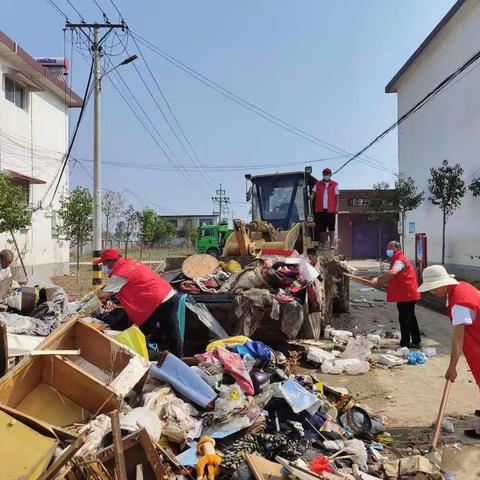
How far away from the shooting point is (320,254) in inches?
362

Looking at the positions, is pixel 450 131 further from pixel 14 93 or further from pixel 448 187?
pixel 14 93

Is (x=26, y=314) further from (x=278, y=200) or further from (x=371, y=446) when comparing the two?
(x=278, y=200)

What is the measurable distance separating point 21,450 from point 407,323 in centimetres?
607

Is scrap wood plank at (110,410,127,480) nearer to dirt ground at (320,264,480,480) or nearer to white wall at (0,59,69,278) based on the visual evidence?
dirt ground at (320,264,480,480)

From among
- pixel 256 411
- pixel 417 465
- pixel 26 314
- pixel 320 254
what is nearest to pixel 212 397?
pixel 256 411

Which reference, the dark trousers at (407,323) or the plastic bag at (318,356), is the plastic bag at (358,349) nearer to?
the plastic bag at (318,356)

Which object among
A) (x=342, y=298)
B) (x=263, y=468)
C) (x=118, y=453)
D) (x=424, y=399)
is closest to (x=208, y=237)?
(x=342, y=298)

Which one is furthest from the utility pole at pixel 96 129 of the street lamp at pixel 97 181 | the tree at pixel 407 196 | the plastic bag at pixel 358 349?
the tree at pixel 407 196

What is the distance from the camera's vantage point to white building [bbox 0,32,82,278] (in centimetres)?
1617

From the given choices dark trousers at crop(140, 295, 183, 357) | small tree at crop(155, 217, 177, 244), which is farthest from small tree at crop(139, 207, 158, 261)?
dark trousers at crop(140, 295, 183, 357)

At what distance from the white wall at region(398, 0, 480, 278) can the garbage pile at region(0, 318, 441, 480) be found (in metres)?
14.8

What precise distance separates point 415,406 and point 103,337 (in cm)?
317

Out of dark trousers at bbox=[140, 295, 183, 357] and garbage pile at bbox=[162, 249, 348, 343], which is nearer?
dark trousers at bbox=[140, 295, 183, 357]

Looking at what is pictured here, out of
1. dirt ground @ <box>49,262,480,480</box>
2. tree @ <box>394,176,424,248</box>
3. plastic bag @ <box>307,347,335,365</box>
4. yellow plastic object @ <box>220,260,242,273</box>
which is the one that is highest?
tree @ <box>394,176,424,248</box>
